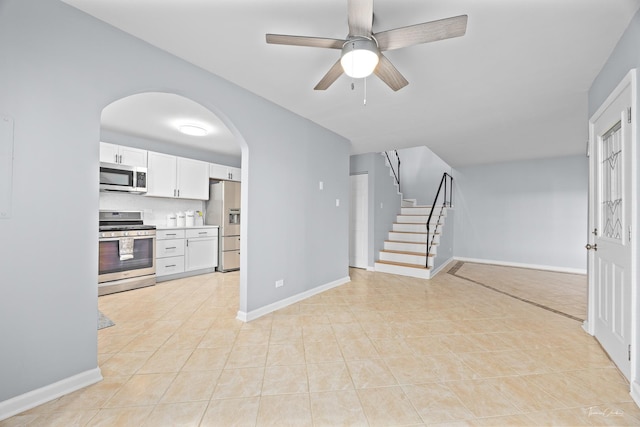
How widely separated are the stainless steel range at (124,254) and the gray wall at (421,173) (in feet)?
22.0

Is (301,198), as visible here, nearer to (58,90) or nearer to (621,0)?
(58,90)

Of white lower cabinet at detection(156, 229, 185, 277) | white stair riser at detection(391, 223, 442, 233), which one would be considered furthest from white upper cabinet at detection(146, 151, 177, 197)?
white stair riser at detection(391, 223, 442, 233)

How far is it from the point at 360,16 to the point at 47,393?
9.63 feet

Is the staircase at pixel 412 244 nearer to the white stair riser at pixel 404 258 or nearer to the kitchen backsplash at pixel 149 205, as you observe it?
the white stair riser at pixel 404 258

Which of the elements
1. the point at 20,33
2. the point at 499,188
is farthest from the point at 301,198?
the point at 499,188

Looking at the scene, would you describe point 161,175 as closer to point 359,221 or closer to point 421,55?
point 359,221

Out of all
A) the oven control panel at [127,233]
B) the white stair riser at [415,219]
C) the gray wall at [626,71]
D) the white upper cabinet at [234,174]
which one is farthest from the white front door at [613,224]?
the oven control panel at [127,233]

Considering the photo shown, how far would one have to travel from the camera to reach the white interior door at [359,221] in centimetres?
581

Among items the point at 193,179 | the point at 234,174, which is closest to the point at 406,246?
the point at 234,174

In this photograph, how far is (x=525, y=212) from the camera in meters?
6.43

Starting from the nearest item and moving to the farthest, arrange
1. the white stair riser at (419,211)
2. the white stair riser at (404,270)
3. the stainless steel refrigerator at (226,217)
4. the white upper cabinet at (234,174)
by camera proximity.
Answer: the white stair riser at (404,270), the stainless steel refrigerator at (226,217), the white upper cabinet at (234,174), the white stair riser at (419,211)

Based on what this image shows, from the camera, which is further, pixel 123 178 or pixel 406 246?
pixel 406 246

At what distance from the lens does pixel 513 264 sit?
255 inches

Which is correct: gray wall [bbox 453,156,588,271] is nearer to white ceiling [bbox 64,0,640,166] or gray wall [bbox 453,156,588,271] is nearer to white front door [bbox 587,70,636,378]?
white ceiling [bbox 64,0,640,166]
